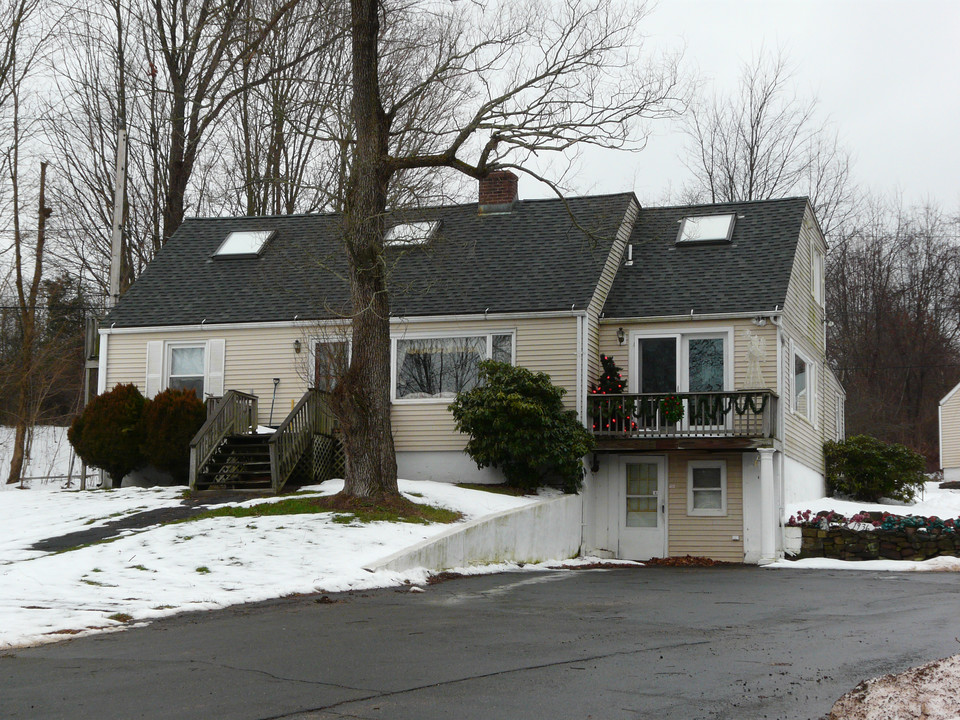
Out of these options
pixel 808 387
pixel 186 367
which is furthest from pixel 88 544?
pixel 808 387

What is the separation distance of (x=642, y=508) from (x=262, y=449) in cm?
740

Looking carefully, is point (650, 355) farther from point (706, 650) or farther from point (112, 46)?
point (112, 46)

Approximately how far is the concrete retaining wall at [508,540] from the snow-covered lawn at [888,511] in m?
3.61

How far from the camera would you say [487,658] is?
7.43m

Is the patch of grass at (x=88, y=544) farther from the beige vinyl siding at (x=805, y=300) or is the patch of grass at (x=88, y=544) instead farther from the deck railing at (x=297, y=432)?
the beige vinyl siding at (x=805, y=300)

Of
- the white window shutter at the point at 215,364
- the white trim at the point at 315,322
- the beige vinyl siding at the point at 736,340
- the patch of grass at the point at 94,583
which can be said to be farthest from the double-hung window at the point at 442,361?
the patch of grass at the point at 94,583

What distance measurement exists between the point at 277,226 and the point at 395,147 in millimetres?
7268

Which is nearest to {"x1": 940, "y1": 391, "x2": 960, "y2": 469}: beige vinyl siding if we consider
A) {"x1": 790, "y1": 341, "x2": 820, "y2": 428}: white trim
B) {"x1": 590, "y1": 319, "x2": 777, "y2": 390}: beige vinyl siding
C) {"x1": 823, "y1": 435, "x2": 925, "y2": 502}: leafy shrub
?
{"x1": 823, "y1": 435, "x2": 925, "y2": 502}: leafy shrub

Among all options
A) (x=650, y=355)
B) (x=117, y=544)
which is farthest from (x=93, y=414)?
(x=650, y=355)

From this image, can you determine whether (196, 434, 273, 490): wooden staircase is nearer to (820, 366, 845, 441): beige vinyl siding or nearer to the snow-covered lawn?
the snow-covered lawn

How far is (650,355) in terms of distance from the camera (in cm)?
2111

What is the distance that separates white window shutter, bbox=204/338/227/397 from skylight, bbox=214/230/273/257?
2.91 m

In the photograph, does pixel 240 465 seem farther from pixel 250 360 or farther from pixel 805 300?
pixel 805 300

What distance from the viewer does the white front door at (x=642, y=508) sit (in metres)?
20.5
